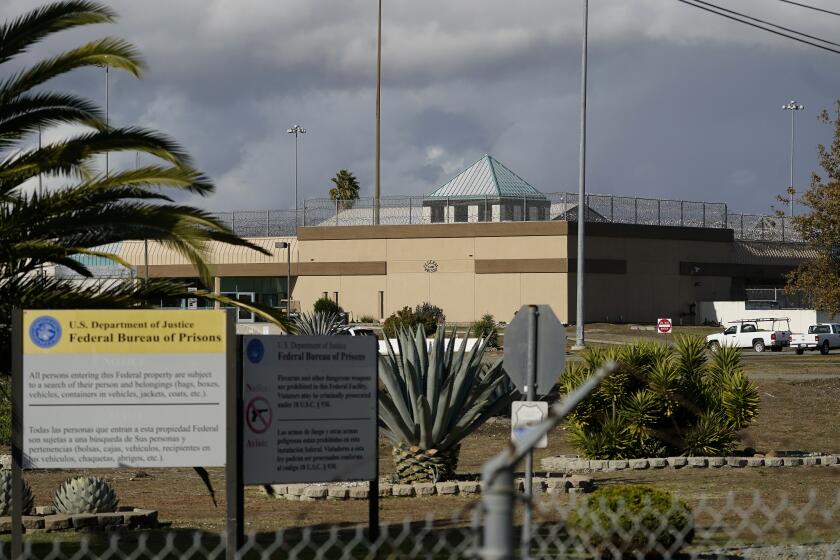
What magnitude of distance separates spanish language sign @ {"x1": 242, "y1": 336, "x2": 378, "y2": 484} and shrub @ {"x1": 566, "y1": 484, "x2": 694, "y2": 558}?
181 cm

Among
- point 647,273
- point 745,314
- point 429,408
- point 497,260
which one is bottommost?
point 429,408

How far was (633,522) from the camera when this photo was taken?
977 cm

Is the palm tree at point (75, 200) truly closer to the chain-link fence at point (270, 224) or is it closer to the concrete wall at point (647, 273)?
the concrete wall at point (647, 273)

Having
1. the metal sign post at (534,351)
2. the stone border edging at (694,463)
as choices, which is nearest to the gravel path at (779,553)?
the metal sign post at (534,351)

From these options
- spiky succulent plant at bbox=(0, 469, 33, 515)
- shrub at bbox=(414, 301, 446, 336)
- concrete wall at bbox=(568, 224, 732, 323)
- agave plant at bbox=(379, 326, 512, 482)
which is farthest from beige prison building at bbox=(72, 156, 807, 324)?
spiky succulent plant at bbox=(0, 469, 33, 515)

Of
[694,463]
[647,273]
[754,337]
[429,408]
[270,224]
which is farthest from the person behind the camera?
[270,224]

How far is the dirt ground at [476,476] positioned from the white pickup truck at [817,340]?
2504cm

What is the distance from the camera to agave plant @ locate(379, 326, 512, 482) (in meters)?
16.6

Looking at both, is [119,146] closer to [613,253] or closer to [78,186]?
[78,186]

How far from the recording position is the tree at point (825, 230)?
37781 millimetres

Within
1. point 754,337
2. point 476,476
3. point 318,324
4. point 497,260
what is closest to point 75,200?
point 476,476

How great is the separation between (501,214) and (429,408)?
59.1 meters

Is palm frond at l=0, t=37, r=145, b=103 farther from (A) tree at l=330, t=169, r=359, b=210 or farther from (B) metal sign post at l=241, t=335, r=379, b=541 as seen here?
(A) tree at l=330, t=169, r=359, b=210

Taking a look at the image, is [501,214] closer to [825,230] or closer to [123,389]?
[825,230]
